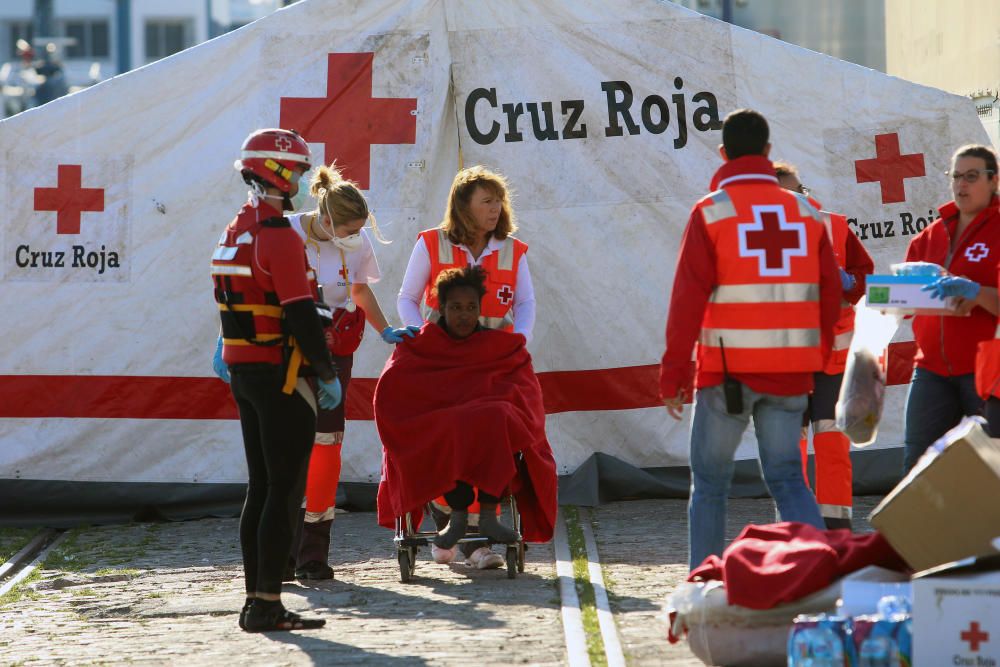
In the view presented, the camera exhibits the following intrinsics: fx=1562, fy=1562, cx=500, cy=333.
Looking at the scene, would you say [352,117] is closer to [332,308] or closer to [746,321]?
[332,308]

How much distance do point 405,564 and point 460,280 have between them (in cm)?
113

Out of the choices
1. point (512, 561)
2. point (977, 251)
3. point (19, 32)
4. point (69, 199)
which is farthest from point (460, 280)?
point (19, 32)

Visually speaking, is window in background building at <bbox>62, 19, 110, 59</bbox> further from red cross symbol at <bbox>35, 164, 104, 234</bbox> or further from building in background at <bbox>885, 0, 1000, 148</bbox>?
red cross symbol at <bbox>35, 164, 104, 234</bbox>

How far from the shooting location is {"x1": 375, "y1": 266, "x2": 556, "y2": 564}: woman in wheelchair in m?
5.96

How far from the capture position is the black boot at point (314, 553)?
20.5 feet

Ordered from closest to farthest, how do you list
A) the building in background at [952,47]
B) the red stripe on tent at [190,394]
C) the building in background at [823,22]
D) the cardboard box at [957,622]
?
1. the cardboard box at [957,622]
2. the red stripe on tent at [190,394]
3. the building in background at [952,47]
4. the building in background at [823,22]

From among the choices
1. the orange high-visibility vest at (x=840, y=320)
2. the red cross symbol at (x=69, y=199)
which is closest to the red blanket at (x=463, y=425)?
the orange high-visibility vest at (x=840, y=320)

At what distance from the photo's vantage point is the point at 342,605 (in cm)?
570

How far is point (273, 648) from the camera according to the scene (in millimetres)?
4949

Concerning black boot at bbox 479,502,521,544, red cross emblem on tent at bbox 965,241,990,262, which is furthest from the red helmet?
red cross emblem on tent at bbox 965,241,990,262

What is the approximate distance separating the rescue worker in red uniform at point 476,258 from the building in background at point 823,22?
21.8 meters

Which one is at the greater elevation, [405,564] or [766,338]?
[766,338]

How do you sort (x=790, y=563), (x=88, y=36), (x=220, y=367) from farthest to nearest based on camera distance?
(x=88, y=36)
(x=220, y=367)
(x=790, y=563)

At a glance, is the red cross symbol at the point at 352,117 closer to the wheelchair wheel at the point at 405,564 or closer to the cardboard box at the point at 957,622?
the wheelchair wheel at the point at 405,564
